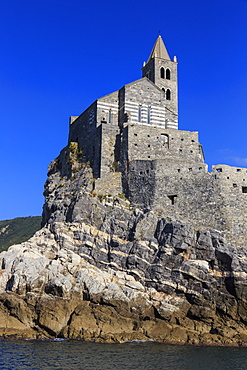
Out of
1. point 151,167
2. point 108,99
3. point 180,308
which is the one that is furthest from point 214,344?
point 108,99

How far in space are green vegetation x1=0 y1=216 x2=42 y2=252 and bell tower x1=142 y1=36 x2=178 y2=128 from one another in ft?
149

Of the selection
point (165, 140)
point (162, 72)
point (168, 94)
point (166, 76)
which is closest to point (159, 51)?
point (162, 72)

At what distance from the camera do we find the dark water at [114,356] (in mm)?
26734

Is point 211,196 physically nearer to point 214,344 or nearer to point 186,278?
point 186,278

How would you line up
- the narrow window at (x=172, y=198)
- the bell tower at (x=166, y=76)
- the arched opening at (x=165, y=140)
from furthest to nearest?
the bell tower at (x=166, y=76)
the arched opening at (x=165, y=140)
the narrow window at (x=172, y=198)

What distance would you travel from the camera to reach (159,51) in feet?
188

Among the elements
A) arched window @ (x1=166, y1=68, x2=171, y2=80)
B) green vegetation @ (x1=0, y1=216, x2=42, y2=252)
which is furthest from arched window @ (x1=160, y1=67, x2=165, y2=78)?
green vegetation @ (x1=0, y1=216, x2=42, y2=252)

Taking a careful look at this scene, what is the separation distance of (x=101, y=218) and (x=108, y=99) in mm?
14996

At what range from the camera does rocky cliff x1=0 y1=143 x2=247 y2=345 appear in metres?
34.4

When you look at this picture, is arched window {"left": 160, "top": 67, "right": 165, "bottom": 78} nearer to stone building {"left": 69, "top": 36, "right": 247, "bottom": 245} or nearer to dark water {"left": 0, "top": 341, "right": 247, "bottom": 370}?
stone building {"left": 69, "top": 36, "right": 247, "bottom": 245}

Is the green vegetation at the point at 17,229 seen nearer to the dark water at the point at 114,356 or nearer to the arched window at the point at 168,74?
the arched window at the point at 168,74

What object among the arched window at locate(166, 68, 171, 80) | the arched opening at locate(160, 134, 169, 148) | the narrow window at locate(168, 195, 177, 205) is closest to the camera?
the narrow window at locate(168, 195, 177, 205)

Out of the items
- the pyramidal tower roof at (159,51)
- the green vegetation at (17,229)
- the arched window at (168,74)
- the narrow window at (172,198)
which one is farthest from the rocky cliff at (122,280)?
the green vegetation at (17,229)

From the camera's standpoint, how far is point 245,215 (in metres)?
40.9
